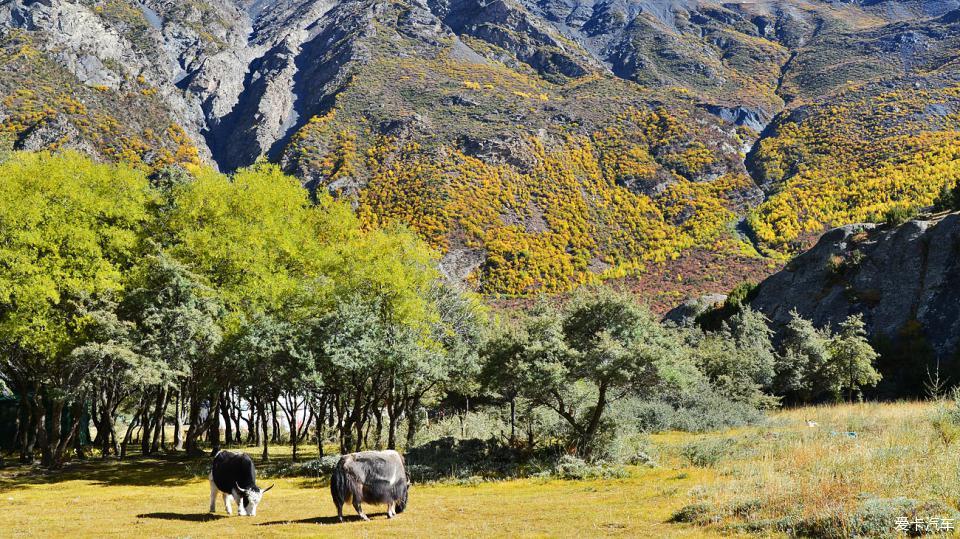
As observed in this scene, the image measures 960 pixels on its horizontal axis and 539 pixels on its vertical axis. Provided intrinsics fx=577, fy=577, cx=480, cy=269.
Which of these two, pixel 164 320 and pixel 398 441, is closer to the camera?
pixel 164 320

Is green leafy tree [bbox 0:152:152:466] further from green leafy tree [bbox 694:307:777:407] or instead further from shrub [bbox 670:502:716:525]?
green leafy tree [bbox 694:307:777:407]

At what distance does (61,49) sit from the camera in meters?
120

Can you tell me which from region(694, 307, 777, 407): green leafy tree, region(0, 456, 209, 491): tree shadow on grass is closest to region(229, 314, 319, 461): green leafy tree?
region(0, 456, 209, 491): tree shadow on grass

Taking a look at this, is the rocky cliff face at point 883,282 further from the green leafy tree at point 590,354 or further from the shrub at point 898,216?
the green leafy tree at point 590,354

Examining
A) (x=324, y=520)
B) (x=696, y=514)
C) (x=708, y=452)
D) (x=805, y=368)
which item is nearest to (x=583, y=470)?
(x=708, y=452)

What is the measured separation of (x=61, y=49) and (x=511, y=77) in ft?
348

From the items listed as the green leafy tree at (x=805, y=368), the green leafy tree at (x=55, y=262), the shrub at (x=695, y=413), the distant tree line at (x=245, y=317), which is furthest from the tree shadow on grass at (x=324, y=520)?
the green leafy tree at (x=805, y=368)

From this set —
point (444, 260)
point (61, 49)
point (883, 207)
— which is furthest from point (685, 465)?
point (61, 49)

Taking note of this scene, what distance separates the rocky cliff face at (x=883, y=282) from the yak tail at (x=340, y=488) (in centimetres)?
4313

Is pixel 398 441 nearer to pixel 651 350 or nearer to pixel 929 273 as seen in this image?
pixel 651 350

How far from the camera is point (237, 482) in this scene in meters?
14.4

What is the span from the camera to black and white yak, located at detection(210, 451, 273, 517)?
14359mm

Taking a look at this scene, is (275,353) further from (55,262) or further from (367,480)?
(367,480)

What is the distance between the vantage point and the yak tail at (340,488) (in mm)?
12852
